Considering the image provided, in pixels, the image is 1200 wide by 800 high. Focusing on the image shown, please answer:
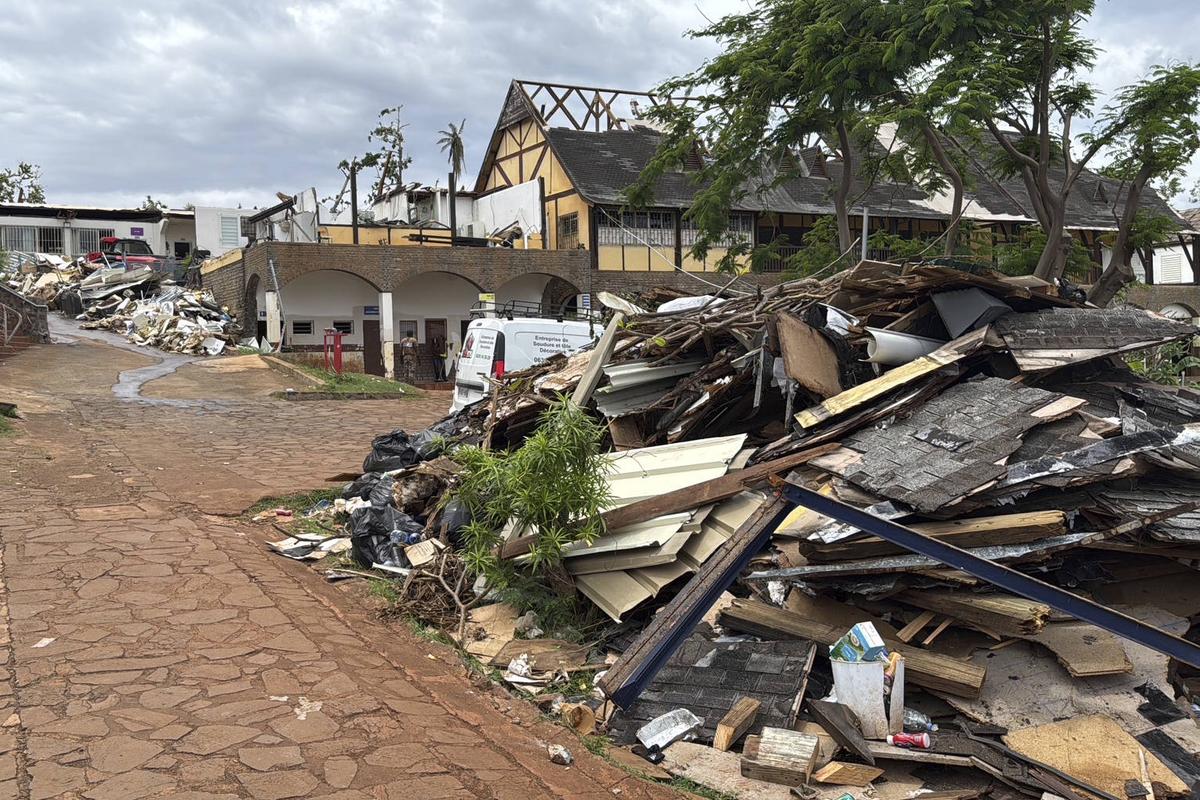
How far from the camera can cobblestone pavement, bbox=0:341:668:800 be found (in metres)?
3.69

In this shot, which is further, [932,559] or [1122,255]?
[1122,255]

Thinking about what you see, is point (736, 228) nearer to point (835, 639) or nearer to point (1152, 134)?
point (1152, 134)

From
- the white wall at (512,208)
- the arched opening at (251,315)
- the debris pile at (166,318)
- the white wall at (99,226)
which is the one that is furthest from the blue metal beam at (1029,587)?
the white wall at (99,226)

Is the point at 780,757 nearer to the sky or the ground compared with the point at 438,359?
nearer to the ground

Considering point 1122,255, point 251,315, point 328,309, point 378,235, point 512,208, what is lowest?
point 251,315

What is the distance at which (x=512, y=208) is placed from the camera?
32.8 meters

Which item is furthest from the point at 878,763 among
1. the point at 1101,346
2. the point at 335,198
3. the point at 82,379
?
the point at 335,198

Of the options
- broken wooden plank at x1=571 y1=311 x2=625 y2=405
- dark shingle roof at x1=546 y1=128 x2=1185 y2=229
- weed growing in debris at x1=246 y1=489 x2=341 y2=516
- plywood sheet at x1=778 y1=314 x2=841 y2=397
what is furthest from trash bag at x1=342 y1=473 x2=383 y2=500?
dark shingle roof at x1=546 y1=128 x2=1185 y2=229

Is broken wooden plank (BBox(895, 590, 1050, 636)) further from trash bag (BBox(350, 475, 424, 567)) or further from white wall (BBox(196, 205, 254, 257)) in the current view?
white wall (BBox(196, 205, 254, 257))

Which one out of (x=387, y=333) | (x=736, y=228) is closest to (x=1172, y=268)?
(x=736, y=228)

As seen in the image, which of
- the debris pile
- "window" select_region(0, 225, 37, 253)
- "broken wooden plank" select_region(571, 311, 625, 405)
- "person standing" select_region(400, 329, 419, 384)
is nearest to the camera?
"broken wooden plank" select_region(571, 311, 625, 405)

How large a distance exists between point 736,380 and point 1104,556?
2.66m

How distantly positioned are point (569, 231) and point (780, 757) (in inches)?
1056

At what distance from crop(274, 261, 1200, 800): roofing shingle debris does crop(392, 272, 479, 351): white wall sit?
2412 cm
